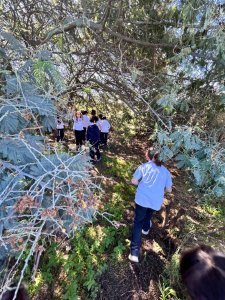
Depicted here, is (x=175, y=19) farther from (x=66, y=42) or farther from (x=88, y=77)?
(x=88, y=77)

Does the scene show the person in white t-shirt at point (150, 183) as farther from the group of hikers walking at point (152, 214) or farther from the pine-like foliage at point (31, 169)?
the pine-like foliage at point (31, 169)

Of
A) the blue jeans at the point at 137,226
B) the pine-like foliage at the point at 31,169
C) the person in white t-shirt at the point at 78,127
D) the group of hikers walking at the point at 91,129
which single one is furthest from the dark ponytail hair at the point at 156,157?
the person in white t-shirt at the point at 78,127

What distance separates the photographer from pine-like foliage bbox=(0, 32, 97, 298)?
2115 mm

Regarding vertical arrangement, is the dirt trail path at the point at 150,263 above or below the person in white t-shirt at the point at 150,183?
below

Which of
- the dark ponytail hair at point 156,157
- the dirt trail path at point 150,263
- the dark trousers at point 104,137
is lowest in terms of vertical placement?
the dirt trail path at point 150,263

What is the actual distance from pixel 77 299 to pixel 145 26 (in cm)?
471

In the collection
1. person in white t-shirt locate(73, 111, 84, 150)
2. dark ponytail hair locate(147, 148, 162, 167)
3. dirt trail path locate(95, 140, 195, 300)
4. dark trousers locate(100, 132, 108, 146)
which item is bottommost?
dirt trail path locate(95, 140, 195, 300)

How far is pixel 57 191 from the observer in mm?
2219

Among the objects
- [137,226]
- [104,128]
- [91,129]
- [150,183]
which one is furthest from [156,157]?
[104,128]

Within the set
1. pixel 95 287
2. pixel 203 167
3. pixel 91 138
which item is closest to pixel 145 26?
pixel 203 167

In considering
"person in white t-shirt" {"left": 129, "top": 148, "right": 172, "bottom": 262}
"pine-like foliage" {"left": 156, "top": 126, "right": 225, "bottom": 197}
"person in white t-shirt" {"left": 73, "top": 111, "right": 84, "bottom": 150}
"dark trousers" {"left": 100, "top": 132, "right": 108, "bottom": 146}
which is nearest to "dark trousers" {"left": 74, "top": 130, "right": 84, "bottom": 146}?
"person in white t-shirt" {"left": 73, "top": 111, "right": 84, "bottom": 150}

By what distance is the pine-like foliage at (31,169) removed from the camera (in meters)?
2.12

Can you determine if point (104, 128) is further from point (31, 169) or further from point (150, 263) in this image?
point (31, 169)

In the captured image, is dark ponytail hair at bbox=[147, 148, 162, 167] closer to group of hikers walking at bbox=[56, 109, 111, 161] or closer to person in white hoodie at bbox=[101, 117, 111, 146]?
group of hikers walking at bbox=[56, 109, 111, 161]
